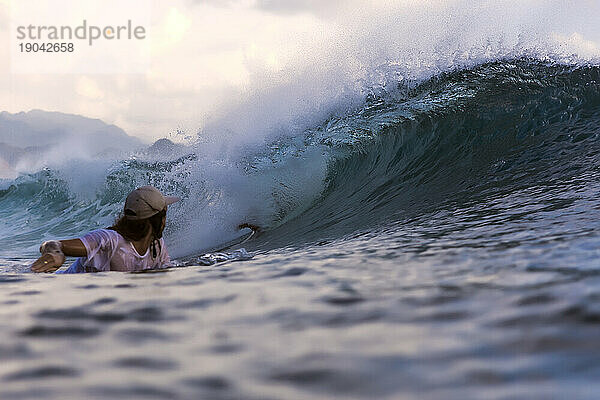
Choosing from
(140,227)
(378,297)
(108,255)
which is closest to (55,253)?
(108,255)

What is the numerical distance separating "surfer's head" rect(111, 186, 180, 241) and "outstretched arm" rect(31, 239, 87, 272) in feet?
0.87

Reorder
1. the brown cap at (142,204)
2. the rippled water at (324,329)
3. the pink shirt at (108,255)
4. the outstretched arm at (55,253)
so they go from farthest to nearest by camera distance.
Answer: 1. the brown cap at (142,204)
2. the pink shirt at (108,255)
3. the outstretched arm at (55,253)
4. the rippled water at (324,329)

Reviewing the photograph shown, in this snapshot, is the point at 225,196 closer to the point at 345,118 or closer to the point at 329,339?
the point at 345,118

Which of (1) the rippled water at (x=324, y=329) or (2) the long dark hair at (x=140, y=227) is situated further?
(2) the long dark hair at (x=140, y=227)

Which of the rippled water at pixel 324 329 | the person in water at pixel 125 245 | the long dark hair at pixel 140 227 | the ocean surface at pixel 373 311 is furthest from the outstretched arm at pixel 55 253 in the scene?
the rippled water at pixel 324 329

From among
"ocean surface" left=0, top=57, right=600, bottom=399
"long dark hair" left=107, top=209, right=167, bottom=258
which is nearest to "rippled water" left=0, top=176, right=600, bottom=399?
"ocean surface" left=0, top=57, right=600, bottom=399

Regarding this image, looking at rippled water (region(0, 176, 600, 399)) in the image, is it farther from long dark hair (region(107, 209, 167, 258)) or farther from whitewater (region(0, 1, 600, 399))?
long dark hair (region(107, 209, 167, 258))

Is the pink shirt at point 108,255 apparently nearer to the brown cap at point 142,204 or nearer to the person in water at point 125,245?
the person in water at point 125,245

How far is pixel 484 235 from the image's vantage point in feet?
7.79

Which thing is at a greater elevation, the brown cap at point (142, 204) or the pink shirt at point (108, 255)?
the brown cap at point (142, 204)

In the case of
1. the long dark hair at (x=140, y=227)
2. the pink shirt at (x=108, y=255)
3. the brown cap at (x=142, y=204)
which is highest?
the brown cap at (x=142, y=204)

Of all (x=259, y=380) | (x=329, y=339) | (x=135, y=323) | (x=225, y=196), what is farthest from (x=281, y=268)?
(x=225, y=196)

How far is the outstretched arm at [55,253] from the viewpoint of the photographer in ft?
8.43

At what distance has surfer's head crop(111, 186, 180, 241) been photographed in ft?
9.43
